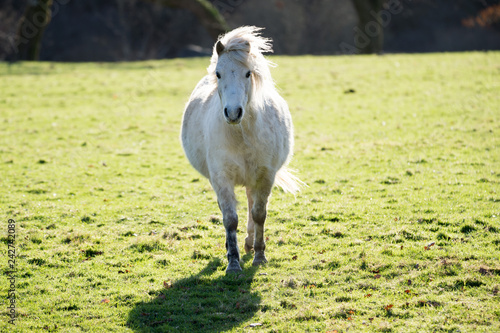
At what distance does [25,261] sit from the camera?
6016 mm

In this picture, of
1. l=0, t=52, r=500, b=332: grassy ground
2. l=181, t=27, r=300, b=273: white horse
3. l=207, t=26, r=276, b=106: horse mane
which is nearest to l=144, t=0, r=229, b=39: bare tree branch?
l=0, t=52, r=500, b=332: grassy ground

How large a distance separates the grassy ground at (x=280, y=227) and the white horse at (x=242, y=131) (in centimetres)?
64

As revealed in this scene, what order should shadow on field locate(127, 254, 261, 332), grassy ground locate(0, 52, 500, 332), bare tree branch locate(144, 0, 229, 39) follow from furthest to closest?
bare tree branch locate(144, 0, 229, 39) < grassy ground locate(0, 52, 500, 332) < shadow on field locate(127, 254, 261, 332)

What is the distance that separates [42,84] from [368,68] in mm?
13850

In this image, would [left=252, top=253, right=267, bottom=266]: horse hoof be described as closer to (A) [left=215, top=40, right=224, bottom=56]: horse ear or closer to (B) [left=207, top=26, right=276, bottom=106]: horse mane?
(B) [left=207, top=26, right=276, bottom=106]: horse mane

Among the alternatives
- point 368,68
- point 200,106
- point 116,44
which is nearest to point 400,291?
point 200,106

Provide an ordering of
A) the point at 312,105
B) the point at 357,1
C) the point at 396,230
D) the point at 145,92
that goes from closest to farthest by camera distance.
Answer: the point at 396,230 < the point at 312,105 < the point at 145,92 < the point at 357,1

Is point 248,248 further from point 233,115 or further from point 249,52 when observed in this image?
point 249,52

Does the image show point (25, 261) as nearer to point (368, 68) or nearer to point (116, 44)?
point (368, 68)

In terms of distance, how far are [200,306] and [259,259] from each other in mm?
1204

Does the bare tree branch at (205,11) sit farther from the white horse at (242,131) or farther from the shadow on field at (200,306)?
the shadow on field at (200,306)

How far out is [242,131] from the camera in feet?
18.1

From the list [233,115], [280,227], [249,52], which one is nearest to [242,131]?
[233,115]

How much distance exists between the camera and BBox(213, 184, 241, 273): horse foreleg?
5613mm
